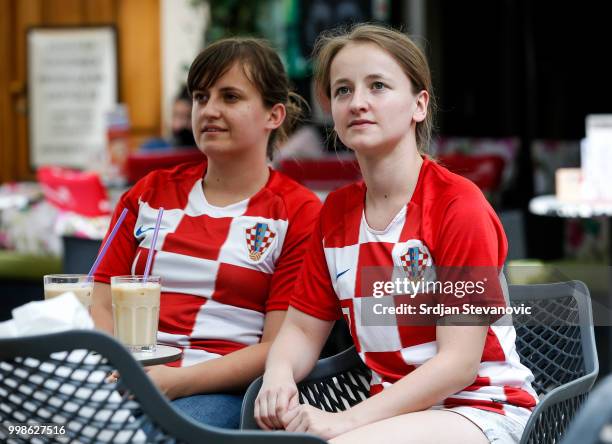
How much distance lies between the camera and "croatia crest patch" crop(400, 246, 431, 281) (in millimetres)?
A: 1788

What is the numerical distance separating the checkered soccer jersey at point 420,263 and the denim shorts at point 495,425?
0.02m

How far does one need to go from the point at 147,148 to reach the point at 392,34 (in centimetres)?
615

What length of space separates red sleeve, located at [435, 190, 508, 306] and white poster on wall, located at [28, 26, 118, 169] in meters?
8.48

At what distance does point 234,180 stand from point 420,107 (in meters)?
0.50

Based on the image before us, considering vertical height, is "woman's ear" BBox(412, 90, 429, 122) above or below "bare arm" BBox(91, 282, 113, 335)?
above

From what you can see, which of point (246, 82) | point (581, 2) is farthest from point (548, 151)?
point (246, 82)

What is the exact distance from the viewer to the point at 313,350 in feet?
6.23

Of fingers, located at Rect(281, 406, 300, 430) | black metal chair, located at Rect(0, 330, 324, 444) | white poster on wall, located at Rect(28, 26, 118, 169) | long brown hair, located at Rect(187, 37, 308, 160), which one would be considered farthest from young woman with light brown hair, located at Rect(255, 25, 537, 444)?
white poster on wall, located at Rect(28, 26, 118, 169)

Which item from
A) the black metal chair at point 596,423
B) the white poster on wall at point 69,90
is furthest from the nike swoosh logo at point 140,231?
the white poster on wall at point 69,90

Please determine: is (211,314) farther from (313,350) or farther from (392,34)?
(392,34)

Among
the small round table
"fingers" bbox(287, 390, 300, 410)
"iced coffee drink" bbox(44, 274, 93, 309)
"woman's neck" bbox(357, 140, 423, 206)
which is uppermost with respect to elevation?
"woman's neck" bbox(357, 140, 423, 206)

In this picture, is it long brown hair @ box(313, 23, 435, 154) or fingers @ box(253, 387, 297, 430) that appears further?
long brown hair @ box(313, 23, 435, 154)

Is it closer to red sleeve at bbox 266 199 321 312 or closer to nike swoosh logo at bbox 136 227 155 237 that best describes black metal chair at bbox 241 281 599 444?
red sleeve at bbox 266 199 321 312

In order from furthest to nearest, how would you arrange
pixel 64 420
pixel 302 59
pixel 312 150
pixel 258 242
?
pixel 302 59, pixel 312 150, pixel 258 242, pixel 64 420
